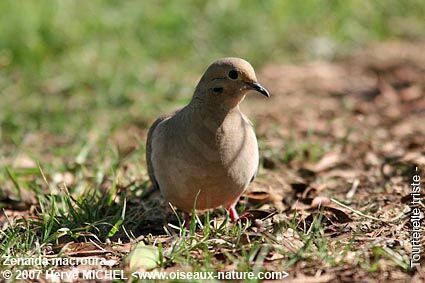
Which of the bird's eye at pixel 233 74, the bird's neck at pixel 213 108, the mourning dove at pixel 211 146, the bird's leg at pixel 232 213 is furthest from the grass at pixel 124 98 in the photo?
the bird's eye at pixel 233 74

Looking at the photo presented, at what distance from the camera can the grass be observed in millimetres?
4418

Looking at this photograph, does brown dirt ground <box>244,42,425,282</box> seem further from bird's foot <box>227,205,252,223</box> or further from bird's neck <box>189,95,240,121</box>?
bird's neck <box>189,95,240,121</box>

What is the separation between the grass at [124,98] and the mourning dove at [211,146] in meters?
0.23

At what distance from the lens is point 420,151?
607 centimetres

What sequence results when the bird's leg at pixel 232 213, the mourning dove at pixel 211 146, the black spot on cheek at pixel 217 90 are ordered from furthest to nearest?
the bird's leg at pixel 232 213, the black spot on cheek at pixel 217 90, the mourning dove at pixel 211 146

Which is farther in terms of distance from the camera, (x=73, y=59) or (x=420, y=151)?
(x=73, y=59)

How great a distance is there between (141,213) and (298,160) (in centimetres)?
155

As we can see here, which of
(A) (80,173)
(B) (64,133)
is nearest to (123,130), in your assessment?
(B) (64,133)

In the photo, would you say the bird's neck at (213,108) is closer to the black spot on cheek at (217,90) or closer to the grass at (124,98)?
the black spot on cheek at (217,90)

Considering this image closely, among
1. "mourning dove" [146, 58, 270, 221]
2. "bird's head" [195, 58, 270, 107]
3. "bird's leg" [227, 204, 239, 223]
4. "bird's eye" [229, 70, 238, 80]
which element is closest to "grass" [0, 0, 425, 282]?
→ "bird's leg" [227, 204, 239, 223]

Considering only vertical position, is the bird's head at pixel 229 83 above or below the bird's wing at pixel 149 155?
above

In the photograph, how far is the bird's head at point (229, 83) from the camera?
15.6 ft

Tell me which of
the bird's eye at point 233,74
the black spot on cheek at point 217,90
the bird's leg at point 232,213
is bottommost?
the bird's leg at point 232,213

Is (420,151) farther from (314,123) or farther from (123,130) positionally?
(123,130)
